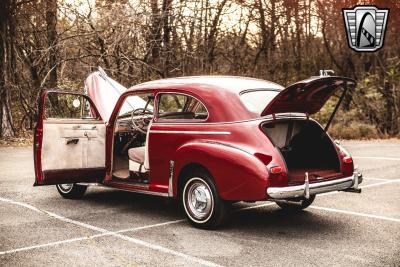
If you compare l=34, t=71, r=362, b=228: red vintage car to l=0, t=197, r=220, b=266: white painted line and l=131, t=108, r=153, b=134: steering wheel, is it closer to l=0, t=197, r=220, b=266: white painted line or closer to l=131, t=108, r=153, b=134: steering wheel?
l=131, t=108, r=153, b=134: steering wheel

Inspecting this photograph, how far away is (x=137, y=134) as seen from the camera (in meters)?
7.99

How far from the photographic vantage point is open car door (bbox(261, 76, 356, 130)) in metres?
5.61

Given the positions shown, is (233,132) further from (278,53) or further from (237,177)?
(278,53)

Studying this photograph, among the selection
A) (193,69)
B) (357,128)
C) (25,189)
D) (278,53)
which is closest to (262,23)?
(278,53)

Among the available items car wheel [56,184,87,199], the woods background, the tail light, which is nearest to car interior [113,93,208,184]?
car wheel [56,184,87,199]

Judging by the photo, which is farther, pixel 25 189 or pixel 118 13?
pixel 118 13

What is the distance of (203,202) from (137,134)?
7.94 feet

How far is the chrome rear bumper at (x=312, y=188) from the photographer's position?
535 centimetres

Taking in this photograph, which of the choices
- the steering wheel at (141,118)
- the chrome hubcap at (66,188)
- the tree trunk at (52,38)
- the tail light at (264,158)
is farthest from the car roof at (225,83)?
the tree trunk at (52,38)

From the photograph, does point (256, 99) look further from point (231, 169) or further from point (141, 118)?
point (141, 118)

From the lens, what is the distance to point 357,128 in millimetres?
19391

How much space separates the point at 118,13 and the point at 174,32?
3.42 metres

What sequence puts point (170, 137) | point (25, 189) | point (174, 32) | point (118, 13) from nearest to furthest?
point (170, 137)
point (25, 189)
point (118, 13)
point (174, 32)

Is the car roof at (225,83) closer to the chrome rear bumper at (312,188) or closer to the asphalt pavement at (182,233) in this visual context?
the chrome rear bumper at (312,188)
